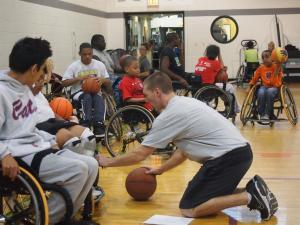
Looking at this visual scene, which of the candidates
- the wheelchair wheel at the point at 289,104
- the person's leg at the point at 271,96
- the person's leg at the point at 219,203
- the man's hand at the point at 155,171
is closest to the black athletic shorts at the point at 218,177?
the person's leg at the point at 219,203

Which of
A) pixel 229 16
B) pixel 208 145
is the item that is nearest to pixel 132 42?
pixel 229 16

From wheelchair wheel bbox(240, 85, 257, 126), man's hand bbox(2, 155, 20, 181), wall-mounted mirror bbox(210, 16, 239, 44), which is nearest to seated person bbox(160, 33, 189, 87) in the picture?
wheelchair wheel bbox(240, 85, 257, 126)

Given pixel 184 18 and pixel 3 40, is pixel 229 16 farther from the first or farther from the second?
pixel 3 40

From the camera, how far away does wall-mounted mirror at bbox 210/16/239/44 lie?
14.8m

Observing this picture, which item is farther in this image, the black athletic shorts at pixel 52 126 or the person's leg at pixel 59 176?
the black athletic shorts at pixel 52 126

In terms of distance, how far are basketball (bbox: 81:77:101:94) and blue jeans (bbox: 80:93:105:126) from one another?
53 mm

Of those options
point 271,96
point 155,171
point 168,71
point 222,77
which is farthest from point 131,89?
point 271,96

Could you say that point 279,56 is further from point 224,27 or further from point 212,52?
point 224,27

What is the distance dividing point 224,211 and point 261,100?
3.82 metres

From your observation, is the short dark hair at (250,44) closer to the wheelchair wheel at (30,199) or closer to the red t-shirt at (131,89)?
the red t-shirt at (131,89)

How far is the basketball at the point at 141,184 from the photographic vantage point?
374cm

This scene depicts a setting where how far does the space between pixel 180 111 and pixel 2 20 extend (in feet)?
16.5

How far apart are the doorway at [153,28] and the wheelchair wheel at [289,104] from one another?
770cm

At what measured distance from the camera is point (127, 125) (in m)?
5.52
